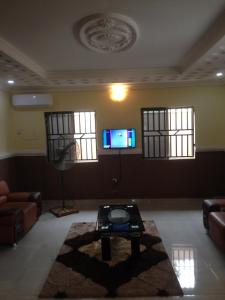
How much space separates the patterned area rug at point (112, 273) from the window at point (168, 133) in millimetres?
2246

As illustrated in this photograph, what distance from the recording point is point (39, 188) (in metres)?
5.33

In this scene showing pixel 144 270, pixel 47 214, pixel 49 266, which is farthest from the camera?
pixel 47 214

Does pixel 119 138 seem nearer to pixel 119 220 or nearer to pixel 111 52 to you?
pixel 111 52

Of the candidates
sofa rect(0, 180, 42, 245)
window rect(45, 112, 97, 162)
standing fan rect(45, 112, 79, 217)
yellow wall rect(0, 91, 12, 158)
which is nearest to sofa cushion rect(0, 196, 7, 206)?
sofa rect(0, 180, 42, 245)

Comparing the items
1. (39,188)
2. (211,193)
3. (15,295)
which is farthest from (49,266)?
A: (211,193)

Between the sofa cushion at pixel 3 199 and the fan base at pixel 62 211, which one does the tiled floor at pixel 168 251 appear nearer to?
the fan base at pixel 62 211

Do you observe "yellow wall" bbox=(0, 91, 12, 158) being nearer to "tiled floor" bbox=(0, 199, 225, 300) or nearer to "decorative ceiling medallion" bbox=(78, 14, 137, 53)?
"tiled floor" bbox=(0, 199, 225, 300)

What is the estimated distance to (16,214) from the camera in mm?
3426

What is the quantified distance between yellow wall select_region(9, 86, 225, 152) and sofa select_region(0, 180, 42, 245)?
1489 millimetres

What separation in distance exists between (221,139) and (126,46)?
3193 millimetres

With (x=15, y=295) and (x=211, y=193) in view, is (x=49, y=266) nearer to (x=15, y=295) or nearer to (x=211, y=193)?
(x=15, y=295)

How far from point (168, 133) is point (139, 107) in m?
0.86

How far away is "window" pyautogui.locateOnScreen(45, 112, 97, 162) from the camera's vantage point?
527 cm

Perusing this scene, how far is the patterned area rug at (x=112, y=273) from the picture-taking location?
241 cm
